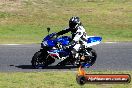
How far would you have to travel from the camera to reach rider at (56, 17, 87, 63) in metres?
17.2

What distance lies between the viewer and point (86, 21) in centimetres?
3344

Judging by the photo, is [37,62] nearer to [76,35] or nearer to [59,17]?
[76,35]

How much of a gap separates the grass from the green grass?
1090cm

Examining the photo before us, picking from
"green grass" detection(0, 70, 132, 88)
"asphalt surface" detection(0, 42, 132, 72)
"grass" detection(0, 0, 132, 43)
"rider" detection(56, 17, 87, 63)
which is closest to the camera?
"green grass" detection(0, 70, 132, 88)

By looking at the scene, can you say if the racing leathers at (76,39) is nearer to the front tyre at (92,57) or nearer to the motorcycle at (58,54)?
the motorcycle at (58,54)

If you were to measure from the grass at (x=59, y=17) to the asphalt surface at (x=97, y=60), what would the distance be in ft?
11.9

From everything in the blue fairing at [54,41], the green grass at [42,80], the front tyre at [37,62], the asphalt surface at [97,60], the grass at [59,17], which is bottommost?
the grass at [59,17]

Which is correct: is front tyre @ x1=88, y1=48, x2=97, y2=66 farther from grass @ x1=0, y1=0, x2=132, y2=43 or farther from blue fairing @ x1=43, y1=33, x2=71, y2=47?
grass @ x1=0, y1=0, x2=132, y2=43

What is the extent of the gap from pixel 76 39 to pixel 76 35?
136mm

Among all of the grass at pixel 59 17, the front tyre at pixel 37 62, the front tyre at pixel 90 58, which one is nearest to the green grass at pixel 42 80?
the front tyre at pixel 37 62

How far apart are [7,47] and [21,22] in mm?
10164

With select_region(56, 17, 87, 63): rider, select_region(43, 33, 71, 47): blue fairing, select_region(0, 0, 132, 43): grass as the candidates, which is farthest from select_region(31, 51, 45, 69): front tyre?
select_region(0, 0, 132, 43): grass

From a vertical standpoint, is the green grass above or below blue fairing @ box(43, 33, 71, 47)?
below

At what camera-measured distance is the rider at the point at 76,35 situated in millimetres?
17156
